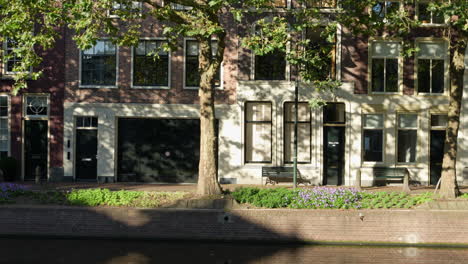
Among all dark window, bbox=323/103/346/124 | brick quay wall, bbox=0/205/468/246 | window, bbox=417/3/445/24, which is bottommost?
brick quay wall, bbox=0/205/468/246

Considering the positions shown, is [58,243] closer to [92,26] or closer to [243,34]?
[92,26]

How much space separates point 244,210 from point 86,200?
14.2 feet

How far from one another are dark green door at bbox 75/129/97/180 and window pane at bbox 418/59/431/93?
45.2ft

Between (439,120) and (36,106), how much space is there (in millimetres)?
16936

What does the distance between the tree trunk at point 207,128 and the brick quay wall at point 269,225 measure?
52.4 inches

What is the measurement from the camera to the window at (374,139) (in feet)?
66.9

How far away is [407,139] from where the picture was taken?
20500 mm

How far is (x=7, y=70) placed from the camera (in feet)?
68.0

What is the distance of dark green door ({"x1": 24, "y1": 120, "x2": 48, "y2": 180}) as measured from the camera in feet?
68.0

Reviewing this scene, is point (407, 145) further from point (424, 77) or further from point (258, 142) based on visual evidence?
point (258, 142)

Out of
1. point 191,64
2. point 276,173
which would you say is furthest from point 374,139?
point 191,64

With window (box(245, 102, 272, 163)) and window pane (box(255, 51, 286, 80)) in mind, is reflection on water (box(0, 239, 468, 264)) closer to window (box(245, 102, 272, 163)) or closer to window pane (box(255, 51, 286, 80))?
window (box(245, 102, 272, 163))

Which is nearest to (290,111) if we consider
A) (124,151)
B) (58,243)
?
(124,151)

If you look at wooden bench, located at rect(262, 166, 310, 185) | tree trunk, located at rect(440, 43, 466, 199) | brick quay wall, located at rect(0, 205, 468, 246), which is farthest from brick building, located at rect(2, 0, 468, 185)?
brick quay wall, located at rect(0, 205, 468, 246)
